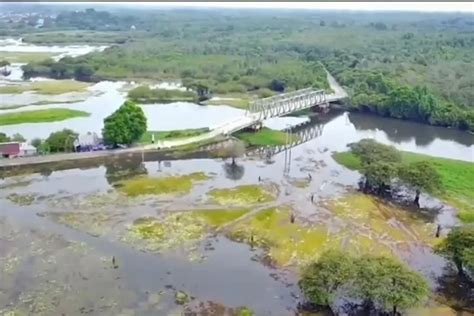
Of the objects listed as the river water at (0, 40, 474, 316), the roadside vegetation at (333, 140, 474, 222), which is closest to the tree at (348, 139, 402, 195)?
the roadside vegetation at (333, 140, 474, 222)

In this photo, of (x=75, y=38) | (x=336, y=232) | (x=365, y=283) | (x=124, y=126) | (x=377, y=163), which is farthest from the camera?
(x=75, y=38)

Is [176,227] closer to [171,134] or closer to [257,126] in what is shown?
[171,134]

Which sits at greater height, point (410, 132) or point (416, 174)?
point (416, 174)

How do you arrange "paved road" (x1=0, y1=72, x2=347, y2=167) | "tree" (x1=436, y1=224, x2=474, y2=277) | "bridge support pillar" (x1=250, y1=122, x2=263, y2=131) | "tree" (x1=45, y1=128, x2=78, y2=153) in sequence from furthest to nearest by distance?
"bridge support pillar" (x1=250, y1=122, x2=263, y2=131) → "tree" (x1=45, y1=128, x2=78, y2=153) → "paved road" (x1=0, y1=72, x2=347, y2=167) → "tree" (x1=436, y1=224, x2=474, y2=277)

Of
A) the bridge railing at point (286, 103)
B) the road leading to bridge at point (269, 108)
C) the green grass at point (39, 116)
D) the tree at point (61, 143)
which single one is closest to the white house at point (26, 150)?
the tree at point (61, 143)

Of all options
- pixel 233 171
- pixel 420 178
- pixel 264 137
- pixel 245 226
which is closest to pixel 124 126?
pixel 233 171

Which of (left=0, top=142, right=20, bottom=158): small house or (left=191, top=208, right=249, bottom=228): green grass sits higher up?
(left=0, top=142, right=20, bottom=158): small house

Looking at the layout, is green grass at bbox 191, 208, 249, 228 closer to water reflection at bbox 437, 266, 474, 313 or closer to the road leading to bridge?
water reflection at bbox 437, 266, 474, 313
